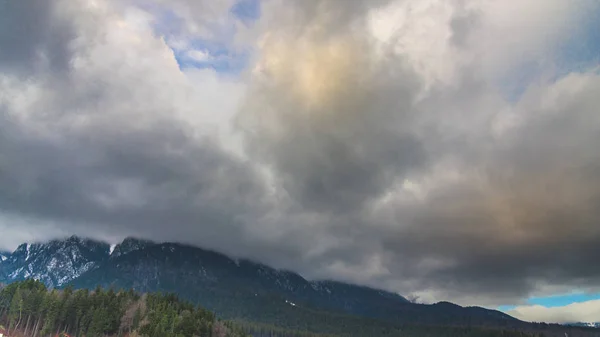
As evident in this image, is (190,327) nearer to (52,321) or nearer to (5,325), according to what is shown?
(52,321)

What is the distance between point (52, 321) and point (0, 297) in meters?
38.3

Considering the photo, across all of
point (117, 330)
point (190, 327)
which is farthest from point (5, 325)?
point (190, 327)

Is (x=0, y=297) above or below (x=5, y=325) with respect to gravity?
above

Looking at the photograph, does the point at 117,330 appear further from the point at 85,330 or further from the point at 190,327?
the point at 190,327

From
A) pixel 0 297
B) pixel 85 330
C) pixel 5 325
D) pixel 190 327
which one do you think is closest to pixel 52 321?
pixel 85 330

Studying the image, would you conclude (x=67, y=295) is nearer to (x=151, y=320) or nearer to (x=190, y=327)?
(x=151, y=320)

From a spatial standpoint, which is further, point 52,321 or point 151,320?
point 151,320

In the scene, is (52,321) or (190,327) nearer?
(52,321)

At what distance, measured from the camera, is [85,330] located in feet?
606

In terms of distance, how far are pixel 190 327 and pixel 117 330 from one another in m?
34.0

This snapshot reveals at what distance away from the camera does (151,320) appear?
19138 centimetres

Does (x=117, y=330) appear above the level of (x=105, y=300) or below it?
below

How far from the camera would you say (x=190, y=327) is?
7643 inches

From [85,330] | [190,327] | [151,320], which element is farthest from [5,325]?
[190,327]
